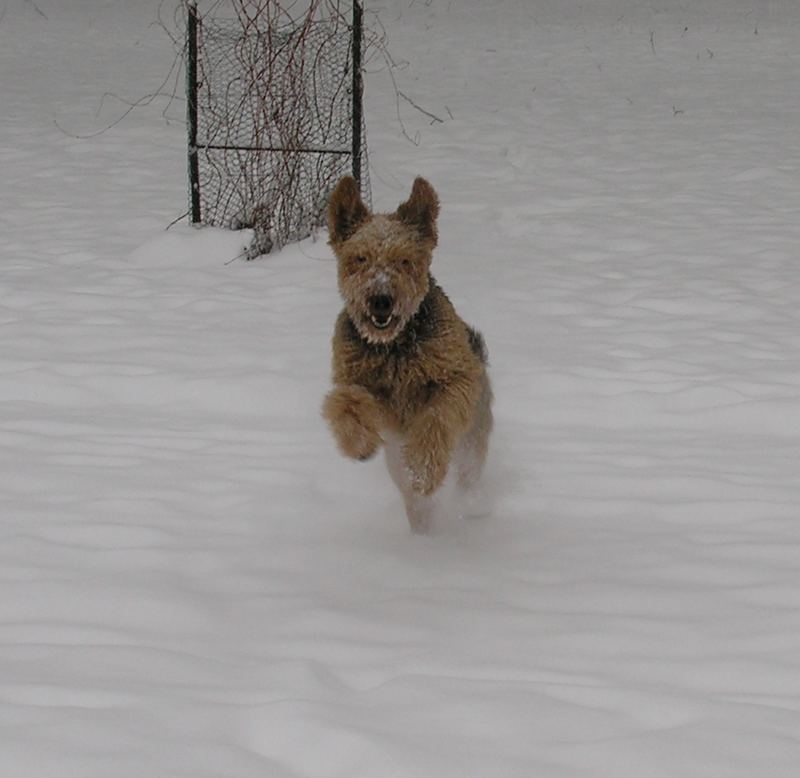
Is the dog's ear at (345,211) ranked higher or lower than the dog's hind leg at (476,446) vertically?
higher

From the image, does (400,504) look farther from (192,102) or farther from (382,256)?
(192,102)

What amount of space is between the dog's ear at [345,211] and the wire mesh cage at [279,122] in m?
3.47

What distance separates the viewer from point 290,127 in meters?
7.05

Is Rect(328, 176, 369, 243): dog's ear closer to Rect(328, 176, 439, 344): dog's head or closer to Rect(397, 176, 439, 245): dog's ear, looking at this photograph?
Rect(328, 176, 439, 344): dog's head

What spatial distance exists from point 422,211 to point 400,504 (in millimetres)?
1137

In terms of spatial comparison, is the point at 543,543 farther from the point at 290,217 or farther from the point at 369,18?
the point at 369,18

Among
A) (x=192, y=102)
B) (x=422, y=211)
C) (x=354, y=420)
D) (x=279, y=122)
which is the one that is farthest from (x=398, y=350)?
(x=192, y=102)

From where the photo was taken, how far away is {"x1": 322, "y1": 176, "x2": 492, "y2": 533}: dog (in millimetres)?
3451

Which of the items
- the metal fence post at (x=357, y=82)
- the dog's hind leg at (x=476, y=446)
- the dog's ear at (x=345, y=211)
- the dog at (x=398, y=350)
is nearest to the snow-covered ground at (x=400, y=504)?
the dog's hind leg at (x=476, y=446)

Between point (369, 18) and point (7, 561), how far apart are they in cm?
1681

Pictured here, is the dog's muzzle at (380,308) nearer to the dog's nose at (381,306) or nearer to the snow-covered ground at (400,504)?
the dog's nose at (381,306)

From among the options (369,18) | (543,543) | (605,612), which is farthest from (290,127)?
(369,18)

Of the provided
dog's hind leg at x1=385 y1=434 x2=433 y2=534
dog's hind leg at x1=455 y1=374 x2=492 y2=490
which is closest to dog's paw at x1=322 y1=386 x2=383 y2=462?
dog's hind leg at x1=385 y1=434 x2=433 y2=534

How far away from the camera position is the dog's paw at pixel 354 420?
135 inches
